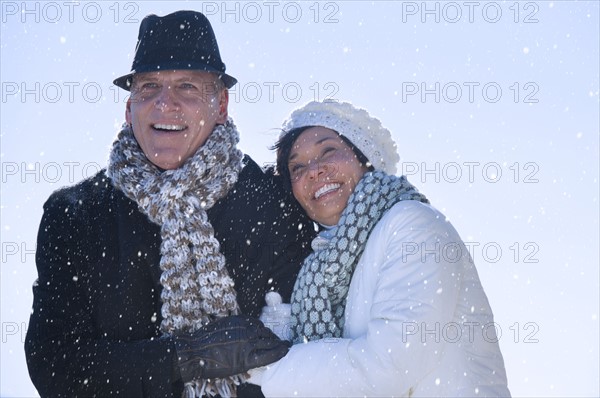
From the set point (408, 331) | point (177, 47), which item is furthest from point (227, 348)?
point (177, 47)

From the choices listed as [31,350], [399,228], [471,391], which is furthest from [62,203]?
[471,391]

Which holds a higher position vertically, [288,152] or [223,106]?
[223,106]

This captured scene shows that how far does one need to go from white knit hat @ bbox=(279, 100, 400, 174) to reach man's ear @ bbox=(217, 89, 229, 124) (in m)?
0.37

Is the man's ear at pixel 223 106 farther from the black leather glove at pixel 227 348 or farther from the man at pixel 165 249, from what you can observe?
the black leather glove at pixel 227 348

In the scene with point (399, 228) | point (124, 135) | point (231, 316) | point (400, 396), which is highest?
point (124, 135)

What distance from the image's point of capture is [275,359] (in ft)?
13.6

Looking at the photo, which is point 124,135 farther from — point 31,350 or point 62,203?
point 31,350

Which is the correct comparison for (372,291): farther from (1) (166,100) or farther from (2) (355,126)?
(1) (166,100)

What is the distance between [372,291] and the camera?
414cm

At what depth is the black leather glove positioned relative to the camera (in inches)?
163

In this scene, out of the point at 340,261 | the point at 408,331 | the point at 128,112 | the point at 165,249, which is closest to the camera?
the point at 408,331

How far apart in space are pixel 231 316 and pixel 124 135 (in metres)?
1.20

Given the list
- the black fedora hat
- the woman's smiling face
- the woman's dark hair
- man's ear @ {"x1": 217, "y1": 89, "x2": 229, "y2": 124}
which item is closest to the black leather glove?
the woman's smiling face

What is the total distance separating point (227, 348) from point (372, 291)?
0.70m
